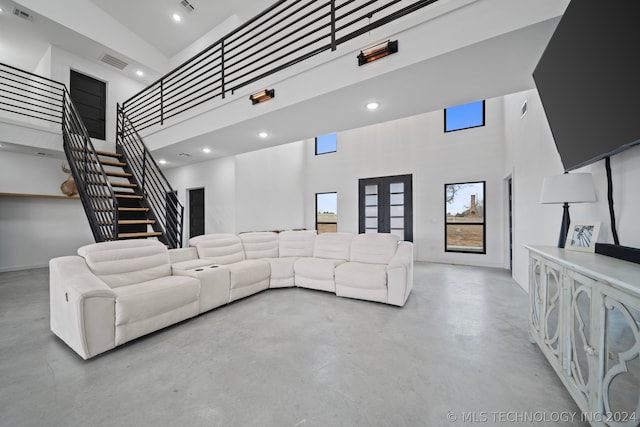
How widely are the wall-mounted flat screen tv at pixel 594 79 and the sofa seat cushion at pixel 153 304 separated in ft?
11.6

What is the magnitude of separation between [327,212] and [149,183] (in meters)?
4.60

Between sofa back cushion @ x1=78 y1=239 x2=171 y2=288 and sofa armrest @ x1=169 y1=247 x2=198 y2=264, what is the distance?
364 mm

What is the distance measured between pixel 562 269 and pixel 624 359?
0.65 m

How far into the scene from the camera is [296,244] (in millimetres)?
4477

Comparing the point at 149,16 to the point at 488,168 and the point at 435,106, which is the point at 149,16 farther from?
the point at 488,168

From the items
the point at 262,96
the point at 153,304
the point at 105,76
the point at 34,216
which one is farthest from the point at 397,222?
the point at 105,76

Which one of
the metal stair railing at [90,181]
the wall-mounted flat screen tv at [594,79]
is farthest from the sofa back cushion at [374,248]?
the metal stair railing at [90,181]

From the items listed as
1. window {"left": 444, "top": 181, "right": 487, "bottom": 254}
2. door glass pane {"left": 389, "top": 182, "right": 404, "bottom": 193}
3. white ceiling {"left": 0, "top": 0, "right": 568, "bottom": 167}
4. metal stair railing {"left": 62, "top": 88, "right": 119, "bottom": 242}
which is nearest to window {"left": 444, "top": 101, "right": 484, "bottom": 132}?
window {"left": 444, "top": 181, "right": 487, "bottom": 254}

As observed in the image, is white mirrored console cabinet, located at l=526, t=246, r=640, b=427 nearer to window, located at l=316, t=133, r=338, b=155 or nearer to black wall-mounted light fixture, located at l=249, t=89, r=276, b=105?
black wall-mounted light fixture, located at l=249, t=89, r=276, b=105

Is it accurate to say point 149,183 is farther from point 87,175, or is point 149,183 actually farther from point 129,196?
point 87,175

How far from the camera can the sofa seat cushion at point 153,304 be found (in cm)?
216

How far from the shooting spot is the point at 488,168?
5.43 m

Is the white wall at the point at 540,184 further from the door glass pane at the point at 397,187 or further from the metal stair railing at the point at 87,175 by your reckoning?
the metal stair railing at the point at 87,175

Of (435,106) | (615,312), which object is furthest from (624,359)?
(435,106)
